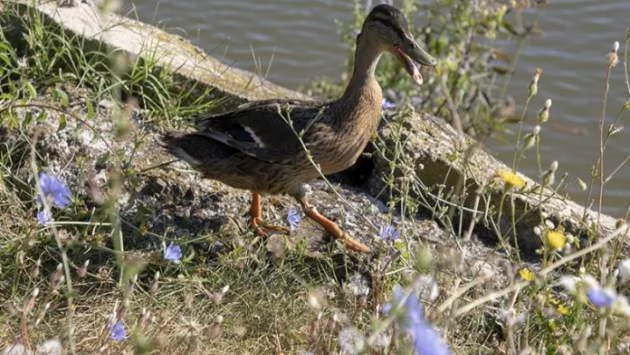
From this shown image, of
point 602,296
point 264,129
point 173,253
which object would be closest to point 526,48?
point 264,129

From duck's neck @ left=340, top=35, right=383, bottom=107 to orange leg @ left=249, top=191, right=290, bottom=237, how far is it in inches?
21.1

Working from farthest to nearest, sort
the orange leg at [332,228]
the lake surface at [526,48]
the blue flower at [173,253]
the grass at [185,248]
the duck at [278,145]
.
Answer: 1. the lake surface at [526,48]
2. the duck at [278,145]
3. the orange leg at [332,228]
4. the blue flower at [173,253]
5. the grass at [185,248]

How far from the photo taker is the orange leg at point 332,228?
3863mm

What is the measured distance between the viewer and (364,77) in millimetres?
4379

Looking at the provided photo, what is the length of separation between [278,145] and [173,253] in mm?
751

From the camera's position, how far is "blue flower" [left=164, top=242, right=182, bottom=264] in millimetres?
3445

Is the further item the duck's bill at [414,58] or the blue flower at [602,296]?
the duck's bill at [414,58]

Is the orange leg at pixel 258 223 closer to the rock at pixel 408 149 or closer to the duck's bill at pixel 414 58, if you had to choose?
the rock at pixel 408 149

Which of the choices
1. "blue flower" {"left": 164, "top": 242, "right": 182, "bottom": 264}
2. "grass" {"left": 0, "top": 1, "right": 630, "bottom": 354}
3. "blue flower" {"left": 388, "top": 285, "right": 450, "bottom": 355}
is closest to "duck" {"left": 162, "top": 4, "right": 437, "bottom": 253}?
"grass" {"left": 0, "top": 1, "right": 630, "bottom": 354}

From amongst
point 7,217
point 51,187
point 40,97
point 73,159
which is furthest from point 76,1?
point 51,187

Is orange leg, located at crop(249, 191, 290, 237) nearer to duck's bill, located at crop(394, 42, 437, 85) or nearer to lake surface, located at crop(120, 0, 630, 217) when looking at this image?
duck's bill, located at crop(394, 42, 437, 85)

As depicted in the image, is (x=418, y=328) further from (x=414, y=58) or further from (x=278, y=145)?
(x=414, y=58)

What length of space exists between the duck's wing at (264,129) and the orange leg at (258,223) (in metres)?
0.19

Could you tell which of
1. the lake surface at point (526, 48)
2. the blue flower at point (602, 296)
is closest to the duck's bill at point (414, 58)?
the blue flower at point (602, 296)
